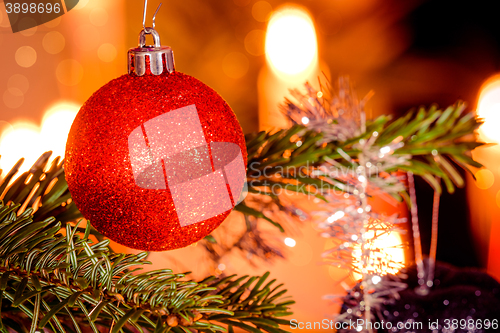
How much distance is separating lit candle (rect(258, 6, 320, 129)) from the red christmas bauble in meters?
0.50

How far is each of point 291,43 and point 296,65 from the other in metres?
0.05

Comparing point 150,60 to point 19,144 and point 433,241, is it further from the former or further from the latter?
point 433,241

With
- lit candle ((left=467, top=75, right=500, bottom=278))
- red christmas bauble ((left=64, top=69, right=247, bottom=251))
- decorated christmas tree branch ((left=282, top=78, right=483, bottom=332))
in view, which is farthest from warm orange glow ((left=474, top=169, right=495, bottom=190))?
red christmas bauble ((left=64, top=69, right=247, bottom=251))

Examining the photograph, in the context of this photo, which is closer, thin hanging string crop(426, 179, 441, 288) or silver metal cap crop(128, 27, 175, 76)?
silver metal cap crop(128, 27, 175, 76)

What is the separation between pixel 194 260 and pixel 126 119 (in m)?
0.54

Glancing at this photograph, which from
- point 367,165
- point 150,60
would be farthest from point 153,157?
point 367,165

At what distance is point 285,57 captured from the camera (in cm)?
78

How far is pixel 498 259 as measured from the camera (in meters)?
0.68

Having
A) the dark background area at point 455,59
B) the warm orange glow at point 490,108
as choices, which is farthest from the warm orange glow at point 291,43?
the warm orange glow at point 490,108

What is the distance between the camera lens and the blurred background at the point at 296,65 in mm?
650

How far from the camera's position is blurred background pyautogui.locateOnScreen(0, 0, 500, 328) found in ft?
2.13

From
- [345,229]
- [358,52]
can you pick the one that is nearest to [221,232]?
[345,229]

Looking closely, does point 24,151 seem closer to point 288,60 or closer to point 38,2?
point 38,2

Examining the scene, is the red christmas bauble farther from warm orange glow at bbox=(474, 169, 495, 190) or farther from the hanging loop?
warm orange glow at bbox=(474, 169, 495, 190)
